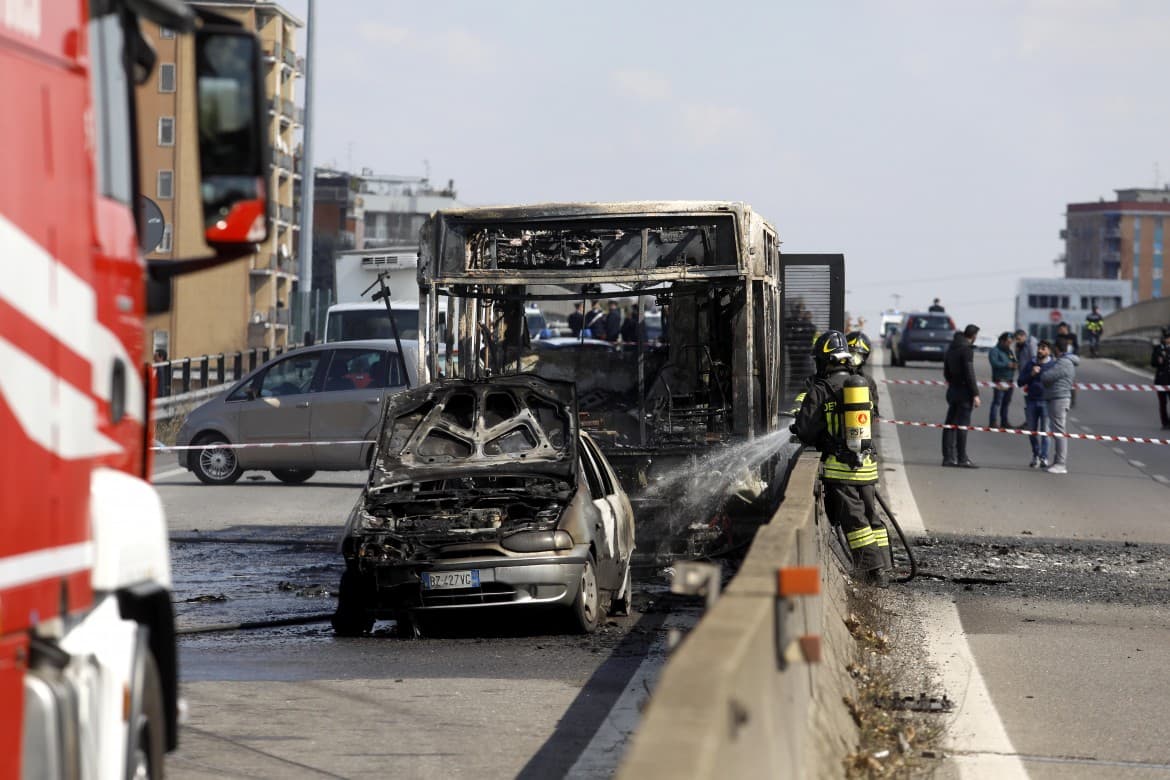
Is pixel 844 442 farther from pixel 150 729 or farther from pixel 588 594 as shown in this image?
pixel 150 729

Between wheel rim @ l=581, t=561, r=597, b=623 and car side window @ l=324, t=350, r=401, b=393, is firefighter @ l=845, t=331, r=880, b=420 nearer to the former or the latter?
wheel rim @ l=581, t=561, r=597, b=623

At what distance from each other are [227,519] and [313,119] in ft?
55.5

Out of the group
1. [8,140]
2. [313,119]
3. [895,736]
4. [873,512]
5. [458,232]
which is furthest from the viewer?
[313,119]

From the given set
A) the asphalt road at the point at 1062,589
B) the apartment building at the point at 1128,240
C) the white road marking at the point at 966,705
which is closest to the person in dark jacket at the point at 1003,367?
the asphalt road at the point at 1062,589

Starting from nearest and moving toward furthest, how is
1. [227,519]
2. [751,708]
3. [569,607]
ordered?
1. [751,708]
2. [569,607]
3. [227,519]

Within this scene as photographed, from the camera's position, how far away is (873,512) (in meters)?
12.9

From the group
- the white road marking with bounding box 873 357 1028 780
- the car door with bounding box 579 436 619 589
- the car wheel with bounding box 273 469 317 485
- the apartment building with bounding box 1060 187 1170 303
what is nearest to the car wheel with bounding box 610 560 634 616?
the car door with bounding box 579 436 619 589

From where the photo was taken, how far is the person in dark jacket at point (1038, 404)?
2491cm

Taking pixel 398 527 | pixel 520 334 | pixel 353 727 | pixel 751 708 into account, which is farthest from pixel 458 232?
pixel 751 708

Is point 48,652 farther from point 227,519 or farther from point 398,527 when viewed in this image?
point 227,519

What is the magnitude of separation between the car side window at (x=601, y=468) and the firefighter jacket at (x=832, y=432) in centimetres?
144

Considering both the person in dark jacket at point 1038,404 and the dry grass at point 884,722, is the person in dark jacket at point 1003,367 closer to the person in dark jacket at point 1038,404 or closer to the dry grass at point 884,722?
the person in dark jacket at point 1038,404

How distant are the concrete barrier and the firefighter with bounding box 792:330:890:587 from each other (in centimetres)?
397

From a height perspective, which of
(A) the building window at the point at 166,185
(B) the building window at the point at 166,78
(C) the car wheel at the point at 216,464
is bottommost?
(C) the car wheel at the point at 216,464
